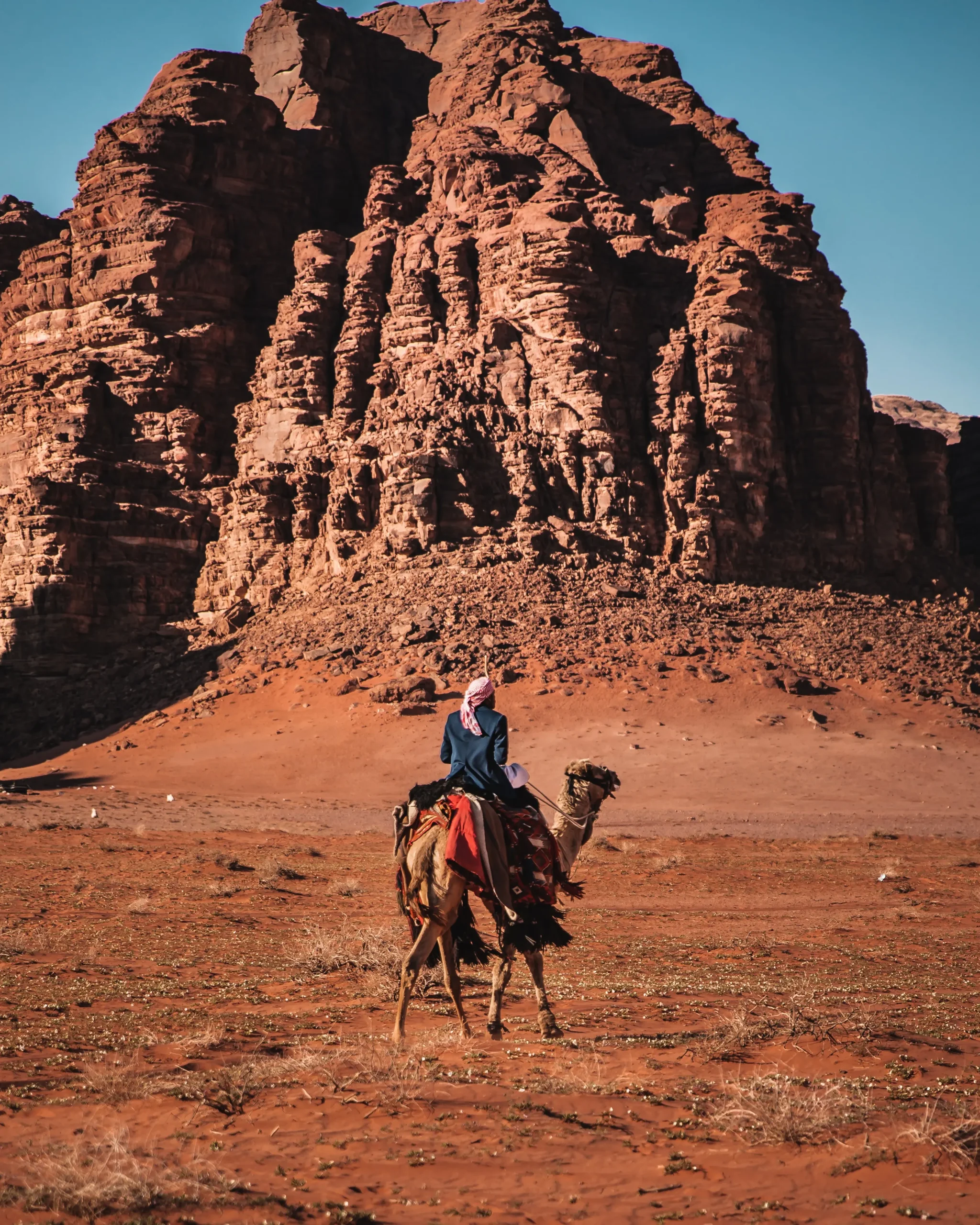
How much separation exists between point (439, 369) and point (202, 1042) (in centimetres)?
4949

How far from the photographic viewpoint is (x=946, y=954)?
13.2m

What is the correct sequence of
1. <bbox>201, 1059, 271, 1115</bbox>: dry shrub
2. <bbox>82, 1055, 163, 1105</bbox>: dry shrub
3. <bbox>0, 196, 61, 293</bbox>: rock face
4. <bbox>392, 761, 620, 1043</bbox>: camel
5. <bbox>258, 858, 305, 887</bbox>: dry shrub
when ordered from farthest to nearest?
<bbox>0, 196, 61, 293</bbox>: rock face
<bbox>258, 858, 305, 887</bbox>: dry shrub
<bbox>392, 761, 620, 1043</bbox>: camel
<bbox>82, 1055, 163, 1105</bbox>: dry shrub
<bbox>201, 1059, 271, 1115</bbox>: dry shrub

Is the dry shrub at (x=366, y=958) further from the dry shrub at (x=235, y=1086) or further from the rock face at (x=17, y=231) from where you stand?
the rock face at (x=17, y=231)

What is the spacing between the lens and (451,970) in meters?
8.52

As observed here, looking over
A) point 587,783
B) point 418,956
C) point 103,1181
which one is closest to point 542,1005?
point 418,956

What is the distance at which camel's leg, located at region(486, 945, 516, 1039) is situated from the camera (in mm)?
8336

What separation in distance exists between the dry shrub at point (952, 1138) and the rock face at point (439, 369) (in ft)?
148

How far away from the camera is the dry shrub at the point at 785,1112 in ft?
18.9

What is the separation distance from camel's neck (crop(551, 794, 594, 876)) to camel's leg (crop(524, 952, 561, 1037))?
118cm

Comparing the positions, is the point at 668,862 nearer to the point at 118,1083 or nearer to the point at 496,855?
the point at 496,855

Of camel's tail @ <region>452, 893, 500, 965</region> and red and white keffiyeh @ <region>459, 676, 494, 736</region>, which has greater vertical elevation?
red and white keffiyeh @ <region>459, 676, 494, 736</region>

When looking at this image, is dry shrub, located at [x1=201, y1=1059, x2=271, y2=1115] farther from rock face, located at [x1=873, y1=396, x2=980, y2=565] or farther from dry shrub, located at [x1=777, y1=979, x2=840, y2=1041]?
rock face, located at [x1=873, y1=396, x2=980, y2=565]

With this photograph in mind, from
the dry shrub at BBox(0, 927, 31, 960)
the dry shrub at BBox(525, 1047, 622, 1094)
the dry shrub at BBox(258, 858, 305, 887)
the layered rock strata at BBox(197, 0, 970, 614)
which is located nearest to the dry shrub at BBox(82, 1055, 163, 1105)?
the dry shrub at BBox(525, 1047, 622, 1094)

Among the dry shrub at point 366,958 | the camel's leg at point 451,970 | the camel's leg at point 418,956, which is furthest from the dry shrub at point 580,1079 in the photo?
the dry shrub at point 366,958
